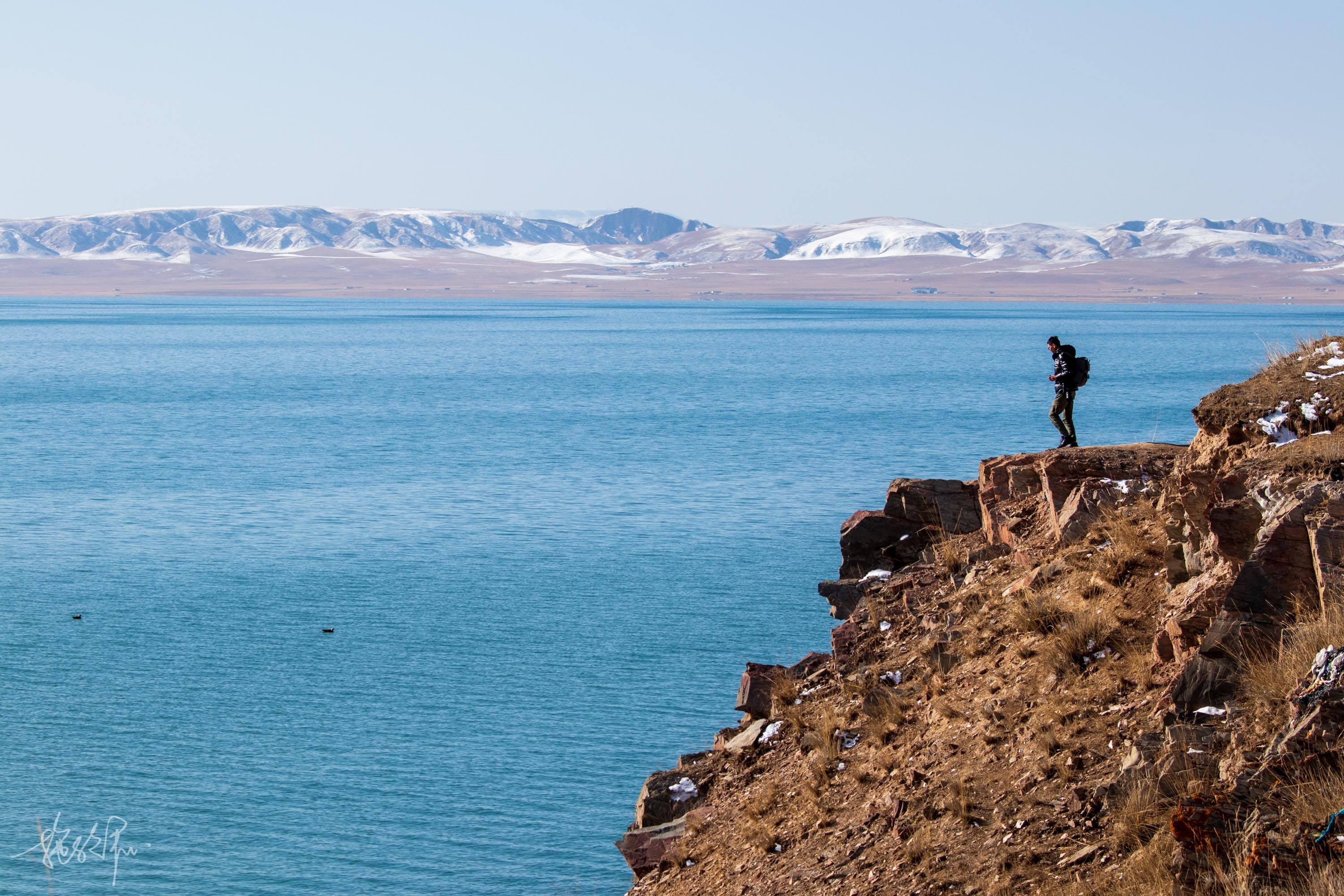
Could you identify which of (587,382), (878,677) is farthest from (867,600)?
(587,382)

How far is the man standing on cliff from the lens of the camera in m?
15.9

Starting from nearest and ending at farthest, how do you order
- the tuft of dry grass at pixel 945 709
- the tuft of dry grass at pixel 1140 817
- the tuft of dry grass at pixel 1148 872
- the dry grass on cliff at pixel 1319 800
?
1. the dry grass on cliff at pixel 1319 800
2. the tuft of dry grass at pixel 1148 872
3. the tuft of dry grass at pixel 1140 817
4. the tuft of dry grass at pixel 945 709

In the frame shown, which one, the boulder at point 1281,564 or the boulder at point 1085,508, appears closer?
the boulder at point 1281,564

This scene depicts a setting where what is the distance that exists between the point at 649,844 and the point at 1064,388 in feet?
26.0

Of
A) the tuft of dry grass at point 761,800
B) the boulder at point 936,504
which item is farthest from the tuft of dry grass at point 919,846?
the boulder at point 936,504

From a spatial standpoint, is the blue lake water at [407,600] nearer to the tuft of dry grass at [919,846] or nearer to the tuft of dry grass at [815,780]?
the tuft of dry grass at [815,780]

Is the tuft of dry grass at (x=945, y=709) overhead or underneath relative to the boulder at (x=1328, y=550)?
underneath

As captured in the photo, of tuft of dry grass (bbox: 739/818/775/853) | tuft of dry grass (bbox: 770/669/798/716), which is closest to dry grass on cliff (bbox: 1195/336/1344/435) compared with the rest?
tuft of dry grass (bbox: 770/669/798/716)

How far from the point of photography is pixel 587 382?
90.6m

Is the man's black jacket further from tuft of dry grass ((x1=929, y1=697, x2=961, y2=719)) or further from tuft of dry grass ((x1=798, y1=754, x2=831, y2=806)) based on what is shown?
tuft of dry grass ((x1=798, y1=754, x2=831, y2=806))

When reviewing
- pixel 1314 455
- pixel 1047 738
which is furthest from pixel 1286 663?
pixel 1314 455

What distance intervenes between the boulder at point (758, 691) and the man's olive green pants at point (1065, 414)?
4.93 meters
